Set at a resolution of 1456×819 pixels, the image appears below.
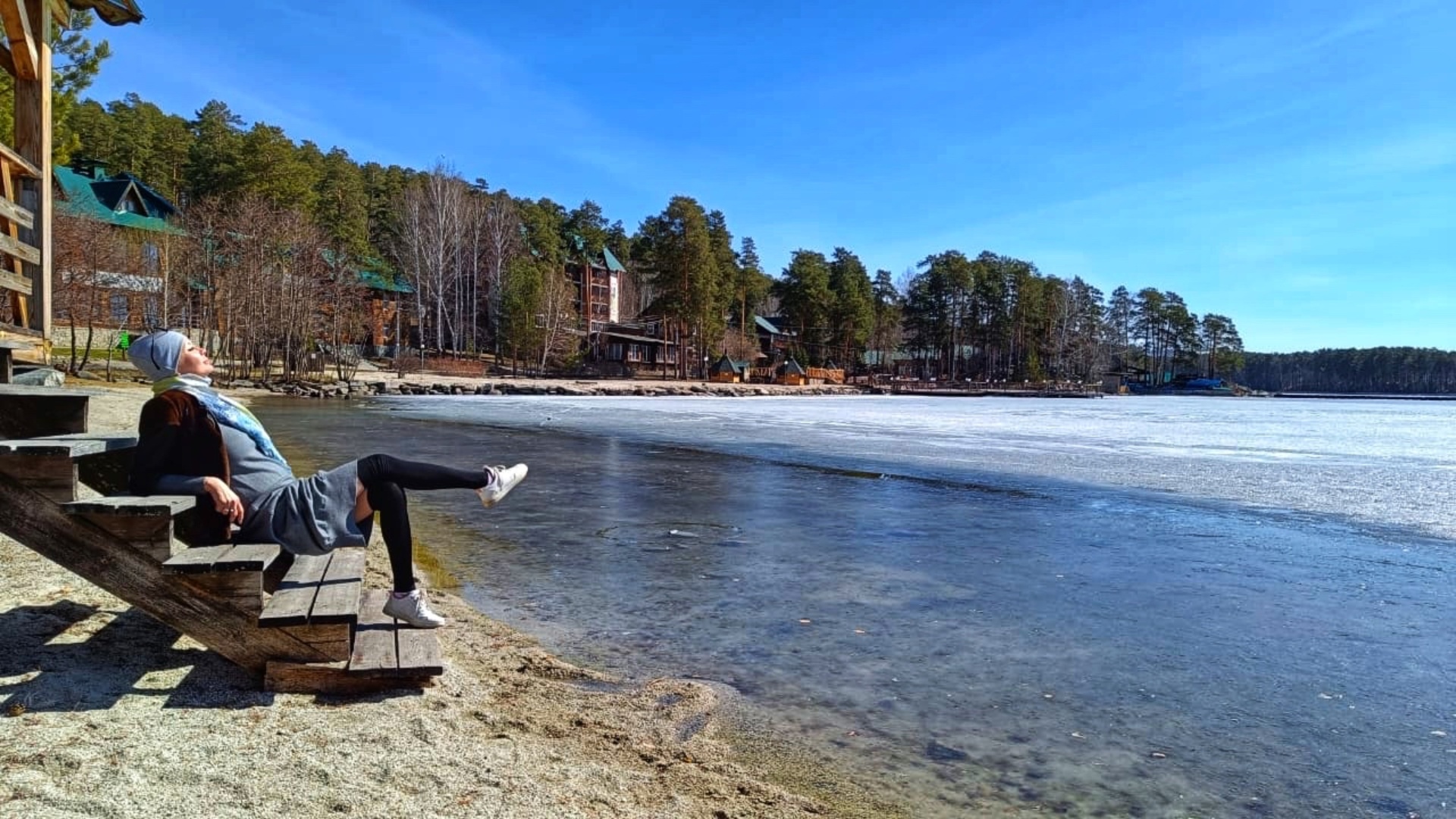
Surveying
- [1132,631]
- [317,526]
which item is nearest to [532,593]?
[317,526]

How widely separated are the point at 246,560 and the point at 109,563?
0.52 metres

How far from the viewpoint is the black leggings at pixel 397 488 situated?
3975 mm

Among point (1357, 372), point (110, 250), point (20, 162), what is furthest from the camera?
point (1357, 372)

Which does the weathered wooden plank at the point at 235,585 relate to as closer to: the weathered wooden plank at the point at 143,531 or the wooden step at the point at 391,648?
the weathered wooden plank at the point at 143,531

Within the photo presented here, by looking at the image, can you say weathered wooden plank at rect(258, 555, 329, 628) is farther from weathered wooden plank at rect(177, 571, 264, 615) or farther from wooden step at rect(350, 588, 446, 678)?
wooden step at rect(350, 588, 446, 678)

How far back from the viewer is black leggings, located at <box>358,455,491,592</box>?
3.97 meters

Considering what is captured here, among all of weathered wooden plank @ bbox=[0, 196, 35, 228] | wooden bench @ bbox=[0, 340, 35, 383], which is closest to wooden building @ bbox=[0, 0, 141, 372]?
weathered wooden plank @ bbox=[0, 196, 35, 228]

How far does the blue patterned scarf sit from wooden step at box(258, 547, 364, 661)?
1.85 feet

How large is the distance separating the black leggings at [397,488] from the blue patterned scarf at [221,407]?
15.1 inches

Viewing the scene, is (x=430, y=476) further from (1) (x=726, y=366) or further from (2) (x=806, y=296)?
(2) (x=806, y=296)

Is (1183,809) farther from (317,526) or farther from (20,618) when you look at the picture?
(20,618)

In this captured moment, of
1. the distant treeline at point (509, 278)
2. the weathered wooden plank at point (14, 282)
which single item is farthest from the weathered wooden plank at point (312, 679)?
the distant treeline at point (509, 278)

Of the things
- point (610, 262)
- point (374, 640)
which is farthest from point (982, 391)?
point (374, 640)

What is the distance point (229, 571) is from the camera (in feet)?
10.8
